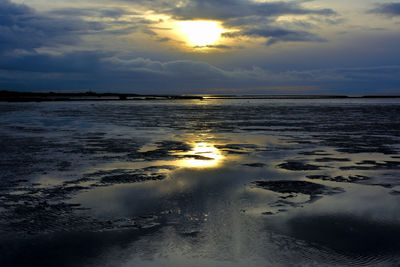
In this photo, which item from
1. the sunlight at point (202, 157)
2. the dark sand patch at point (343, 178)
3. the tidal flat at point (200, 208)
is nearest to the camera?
the tidal flat at point (200, 208)

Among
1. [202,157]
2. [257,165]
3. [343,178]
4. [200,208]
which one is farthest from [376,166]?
[200,208]

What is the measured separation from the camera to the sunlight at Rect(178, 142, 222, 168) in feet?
37.1

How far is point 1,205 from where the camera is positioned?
23.4 feet

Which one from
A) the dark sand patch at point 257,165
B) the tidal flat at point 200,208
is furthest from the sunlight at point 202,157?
the dark sand patch at point 257,165

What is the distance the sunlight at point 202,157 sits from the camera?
11305mm

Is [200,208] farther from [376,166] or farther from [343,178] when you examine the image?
[376,166]

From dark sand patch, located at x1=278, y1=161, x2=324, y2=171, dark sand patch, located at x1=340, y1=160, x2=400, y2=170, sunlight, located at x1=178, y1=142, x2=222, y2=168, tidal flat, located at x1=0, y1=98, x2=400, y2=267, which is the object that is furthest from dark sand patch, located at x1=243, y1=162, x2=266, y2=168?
dark sand patch, located at x1=340, y1=160, x2=400, y2=170

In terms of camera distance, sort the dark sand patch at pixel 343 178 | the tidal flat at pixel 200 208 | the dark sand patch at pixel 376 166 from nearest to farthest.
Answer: the tidal flat at pixel 200 208 < the dark sand patch at pixel 343 178 < the dark sand patch at pixel 376 166

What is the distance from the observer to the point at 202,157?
12.6 m

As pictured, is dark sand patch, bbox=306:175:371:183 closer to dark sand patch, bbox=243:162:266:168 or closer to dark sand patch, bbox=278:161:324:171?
dark sand patch, bbox=278:161:324:171

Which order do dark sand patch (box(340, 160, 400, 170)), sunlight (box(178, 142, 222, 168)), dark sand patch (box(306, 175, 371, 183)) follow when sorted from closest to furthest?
dark sand patch (box(306, 175, 371, 183)), dark sand patch (box(340, 160, 400, 170)), sunlight (box(178, 142, 222, 168))

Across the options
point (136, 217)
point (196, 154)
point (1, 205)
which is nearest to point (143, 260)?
point (136, 217)

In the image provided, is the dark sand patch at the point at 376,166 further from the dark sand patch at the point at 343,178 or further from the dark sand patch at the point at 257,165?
the dark sand patch at the point at 257,165

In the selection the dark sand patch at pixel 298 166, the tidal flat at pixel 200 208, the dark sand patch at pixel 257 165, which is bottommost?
the tidal flat at pixel 200 208
